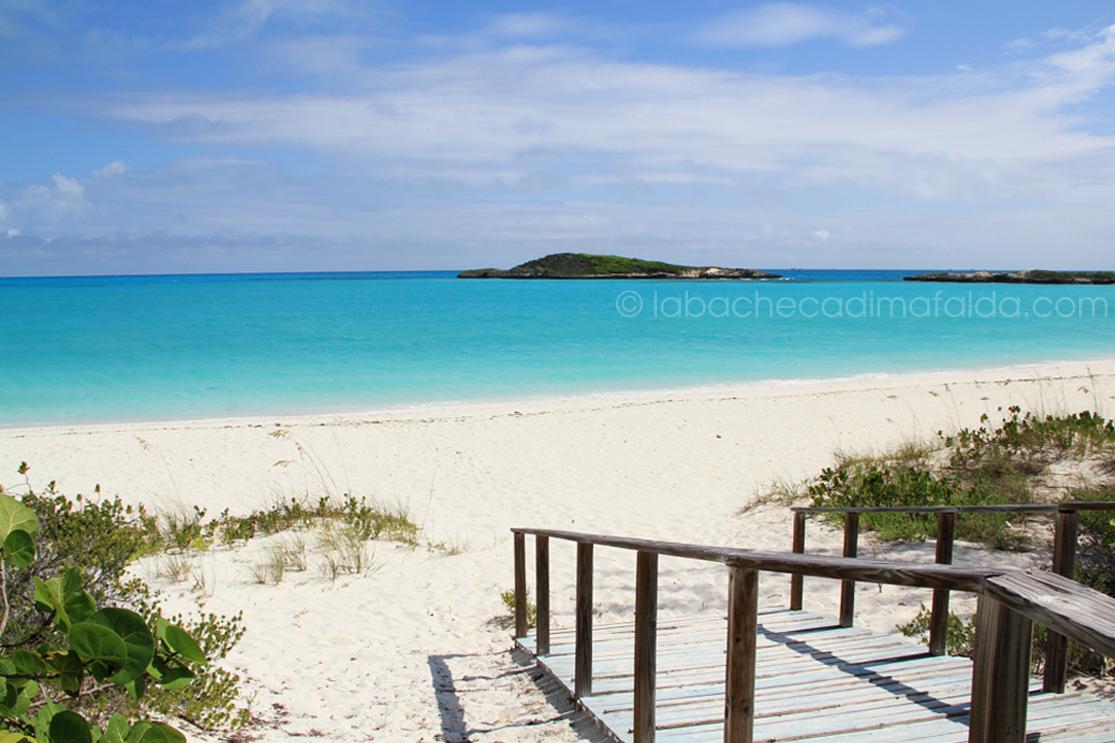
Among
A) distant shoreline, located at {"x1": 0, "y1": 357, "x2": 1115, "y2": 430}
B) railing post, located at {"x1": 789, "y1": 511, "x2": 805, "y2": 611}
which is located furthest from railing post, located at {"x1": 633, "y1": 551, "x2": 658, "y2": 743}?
distant shoreline, located at {"x1": 0, "y1": 357, "x2": 1115, "y2": 430}

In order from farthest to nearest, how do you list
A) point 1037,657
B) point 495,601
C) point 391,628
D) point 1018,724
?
point 495,601 < point 391,628 < point 1037,657 < point 1018,724

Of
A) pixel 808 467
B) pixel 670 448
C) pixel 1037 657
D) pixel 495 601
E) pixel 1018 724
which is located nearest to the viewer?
pixel 1018 724

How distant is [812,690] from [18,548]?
3.44m

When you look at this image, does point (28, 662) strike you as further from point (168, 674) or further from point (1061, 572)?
point (1061, 572)

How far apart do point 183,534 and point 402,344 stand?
1239 inches

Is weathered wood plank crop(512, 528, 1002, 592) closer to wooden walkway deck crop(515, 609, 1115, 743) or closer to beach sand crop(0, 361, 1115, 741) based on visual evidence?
wooden walkway deck crop(515, 609, 1115, 743)

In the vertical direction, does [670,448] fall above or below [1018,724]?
below

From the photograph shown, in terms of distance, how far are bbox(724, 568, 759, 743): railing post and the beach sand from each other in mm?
2059

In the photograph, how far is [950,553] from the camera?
4.95 metres

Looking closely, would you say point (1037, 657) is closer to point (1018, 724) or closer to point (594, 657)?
point (594, 657)

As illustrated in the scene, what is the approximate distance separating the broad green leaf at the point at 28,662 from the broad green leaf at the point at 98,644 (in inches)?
9.8

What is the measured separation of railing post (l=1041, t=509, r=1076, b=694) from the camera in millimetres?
4035

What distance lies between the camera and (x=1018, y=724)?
1641mm

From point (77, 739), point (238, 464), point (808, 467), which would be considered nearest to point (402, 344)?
point (238, 464)
